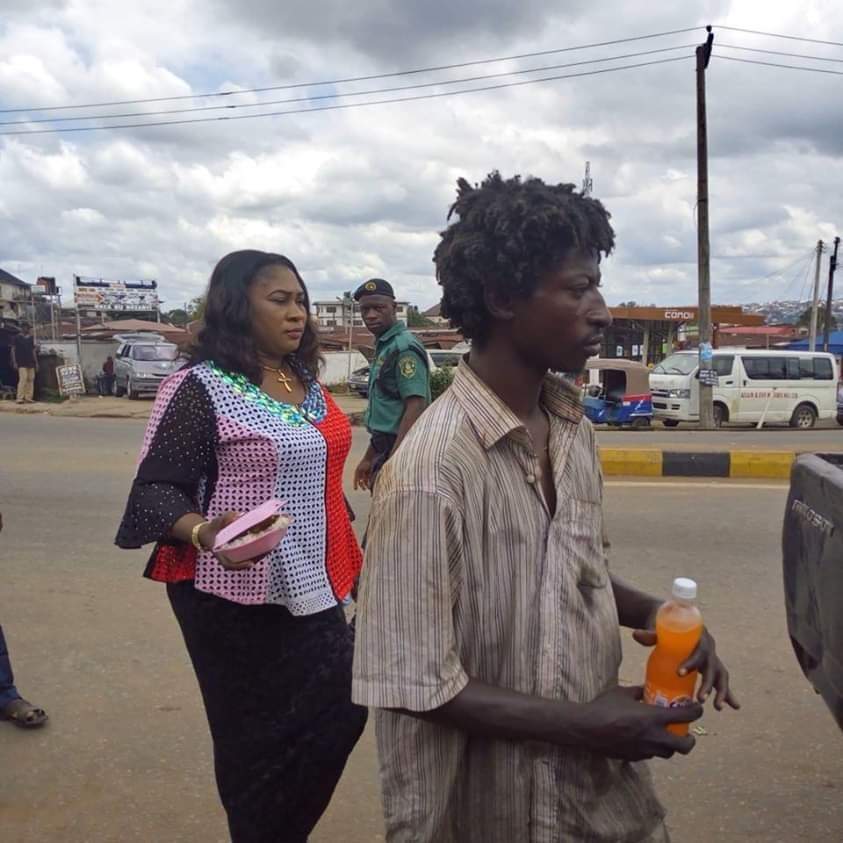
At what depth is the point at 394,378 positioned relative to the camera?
15.8 ft

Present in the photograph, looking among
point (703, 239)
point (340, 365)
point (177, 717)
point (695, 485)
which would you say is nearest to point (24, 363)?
point (340, 365)

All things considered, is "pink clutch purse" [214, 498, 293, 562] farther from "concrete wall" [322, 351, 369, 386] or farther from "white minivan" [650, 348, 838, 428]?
"concrete wall" [322, 351, 369, 386]

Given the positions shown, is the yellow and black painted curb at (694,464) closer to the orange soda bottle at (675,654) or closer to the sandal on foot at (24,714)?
the sandal on foot at (24,714)

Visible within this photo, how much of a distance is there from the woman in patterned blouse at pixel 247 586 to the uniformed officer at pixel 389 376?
2376 mm

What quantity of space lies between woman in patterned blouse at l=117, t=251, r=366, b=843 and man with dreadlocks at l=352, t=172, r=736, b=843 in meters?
0.83

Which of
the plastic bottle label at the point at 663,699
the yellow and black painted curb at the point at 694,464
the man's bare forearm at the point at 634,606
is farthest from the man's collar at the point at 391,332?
the yellow and black painted curb at the point at 694,464

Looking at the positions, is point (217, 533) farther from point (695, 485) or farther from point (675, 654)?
point (695, 485)

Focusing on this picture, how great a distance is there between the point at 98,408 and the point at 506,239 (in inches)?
717

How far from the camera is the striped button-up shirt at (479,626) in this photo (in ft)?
4.16

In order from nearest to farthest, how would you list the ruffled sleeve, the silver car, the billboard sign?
the ruffled sleeve
the silver car
the billboard sign

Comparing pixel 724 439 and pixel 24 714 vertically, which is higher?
pixel 24 714

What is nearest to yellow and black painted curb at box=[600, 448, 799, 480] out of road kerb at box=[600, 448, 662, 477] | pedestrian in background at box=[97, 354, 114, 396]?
road kerb at box=[600, 448, 662, 477]

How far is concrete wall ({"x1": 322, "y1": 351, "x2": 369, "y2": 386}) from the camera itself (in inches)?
1008

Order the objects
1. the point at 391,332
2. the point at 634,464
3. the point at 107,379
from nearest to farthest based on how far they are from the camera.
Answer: the point at 391,332, the point at 634,464, the point at 107,379
